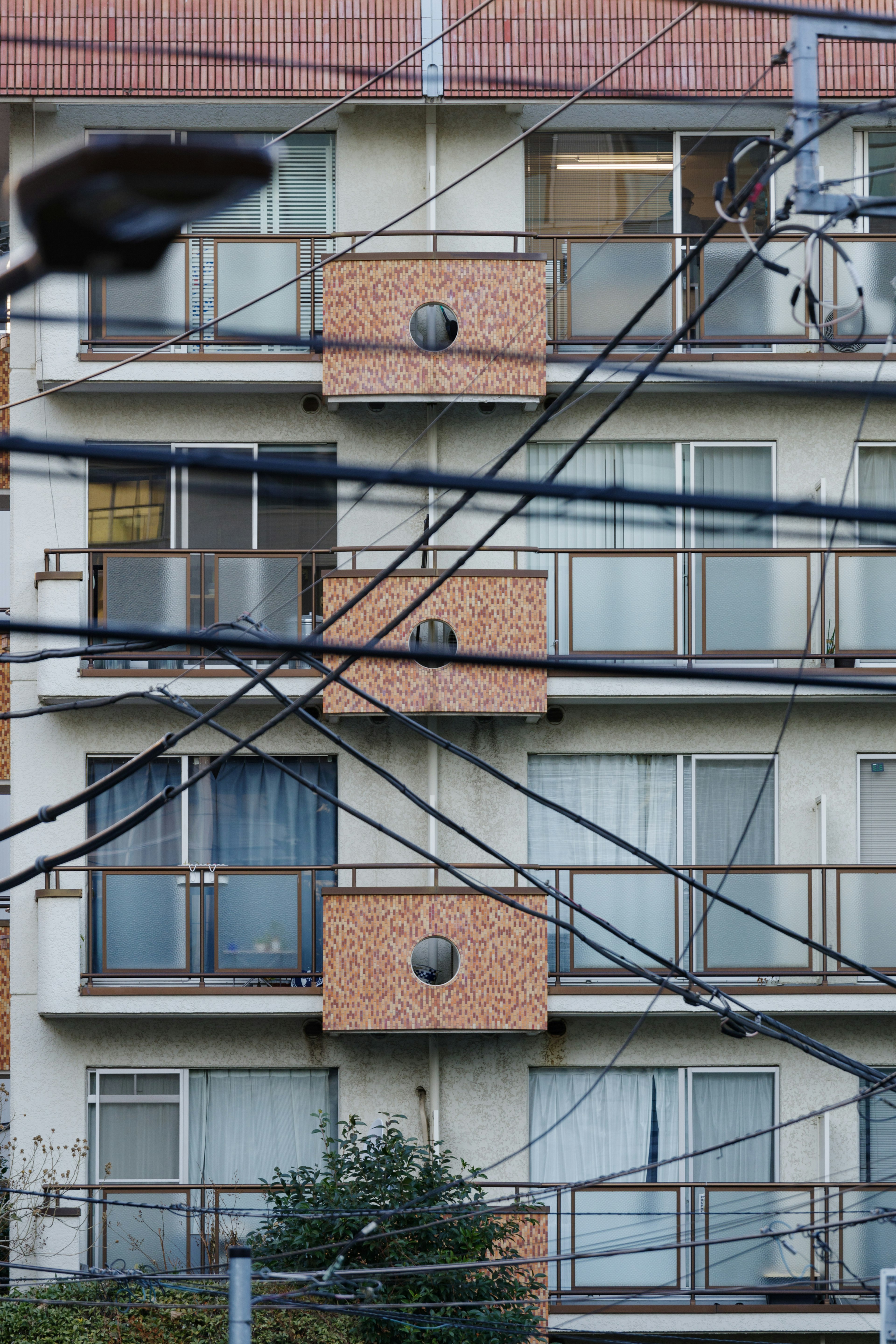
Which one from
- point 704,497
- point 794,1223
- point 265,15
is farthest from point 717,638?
point 704,497

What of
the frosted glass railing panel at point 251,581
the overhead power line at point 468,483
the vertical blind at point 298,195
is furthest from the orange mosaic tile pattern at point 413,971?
the overhead power line at point 468,483

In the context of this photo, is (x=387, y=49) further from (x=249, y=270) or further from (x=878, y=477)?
(x=878, y=477)

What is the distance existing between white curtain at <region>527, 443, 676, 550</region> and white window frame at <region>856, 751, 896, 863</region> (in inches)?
118

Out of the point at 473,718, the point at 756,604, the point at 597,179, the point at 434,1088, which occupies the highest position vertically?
the point at 597,179

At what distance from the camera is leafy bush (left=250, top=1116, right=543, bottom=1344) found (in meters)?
12.3

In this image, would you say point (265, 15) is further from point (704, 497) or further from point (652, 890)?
point (704, 497)

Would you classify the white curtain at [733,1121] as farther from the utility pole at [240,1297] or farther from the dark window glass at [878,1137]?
the utility pole at [240,1297]

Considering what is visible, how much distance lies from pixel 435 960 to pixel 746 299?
25.2 ft

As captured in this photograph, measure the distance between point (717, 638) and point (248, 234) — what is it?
21.1 ft

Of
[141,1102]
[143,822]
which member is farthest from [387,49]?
[141,1102]

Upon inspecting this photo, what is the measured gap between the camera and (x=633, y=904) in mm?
15172

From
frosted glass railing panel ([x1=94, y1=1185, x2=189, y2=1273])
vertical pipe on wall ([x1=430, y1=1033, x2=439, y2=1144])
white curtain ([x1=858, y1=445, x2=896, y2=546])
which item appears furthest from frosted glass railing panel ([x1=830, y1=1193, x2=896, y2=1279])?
white curtain ([x1=858, y1=445, x2=896, y2=546])

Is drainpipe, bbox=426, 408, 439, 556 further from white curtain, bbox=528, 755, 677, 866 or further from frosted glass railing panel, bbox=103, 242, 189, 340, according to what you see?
white curtain, bbox=528, 755, 677, 866

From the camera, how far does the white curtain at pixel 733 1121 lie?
15414mm
